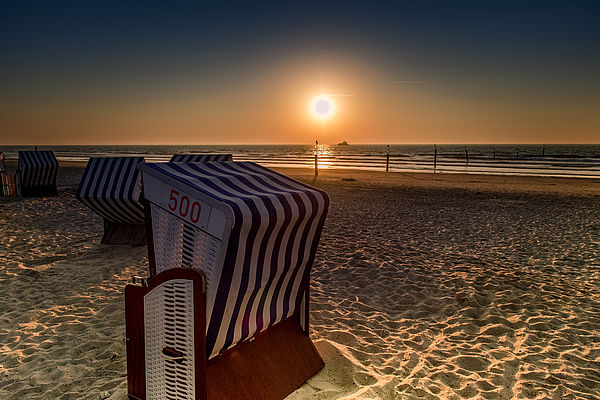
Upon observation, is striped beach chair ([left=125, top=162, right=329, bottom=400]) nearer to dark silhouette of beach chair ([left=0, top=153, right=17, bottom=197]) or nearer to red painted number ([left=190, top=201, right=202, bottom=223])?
red painted number ([left=190, top=201, right=202, bottom=223])

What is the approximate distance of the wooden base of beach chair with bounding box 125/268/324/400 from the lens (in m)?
2.23

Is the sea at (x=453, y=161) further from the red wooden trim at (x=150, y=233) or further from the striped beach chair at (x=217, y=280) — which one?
the red wooden trim at (x=150, y=233)

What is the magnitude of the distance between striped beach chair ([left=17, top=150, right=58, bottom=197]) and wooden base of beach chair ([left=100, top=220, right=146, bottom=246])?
7.19 m

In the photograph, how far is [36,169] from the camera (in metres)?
12.5

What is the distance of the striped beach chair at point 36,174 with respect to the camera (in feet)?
40.7

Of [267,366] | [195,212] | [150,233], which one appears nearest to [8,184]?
[150,233]

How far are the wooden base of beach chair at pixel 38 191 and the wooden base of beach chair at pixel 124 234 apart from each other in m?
7.39

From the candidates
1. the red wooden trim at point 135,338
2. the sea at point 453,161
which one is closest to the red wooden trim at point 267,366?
the red wooden trim at point 135,338

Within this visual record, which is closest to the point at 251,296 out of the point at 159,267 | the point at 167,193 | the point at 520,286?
the point at 159,267

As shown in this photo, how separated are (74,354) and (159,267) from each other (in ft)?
5.39

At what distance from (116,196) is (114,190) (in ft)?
Answer: 0.44

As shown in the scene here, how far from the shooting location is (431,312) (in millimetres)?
4395

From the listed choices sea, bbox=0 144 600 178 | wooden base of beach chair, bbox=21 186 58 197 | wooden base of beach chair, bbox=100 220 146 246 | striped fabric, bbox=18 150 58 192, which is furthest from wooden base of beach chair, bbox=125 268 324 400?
sea, bbox=0 144 600 178

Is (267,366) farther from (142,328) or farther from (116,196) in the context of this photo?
(116,196)
